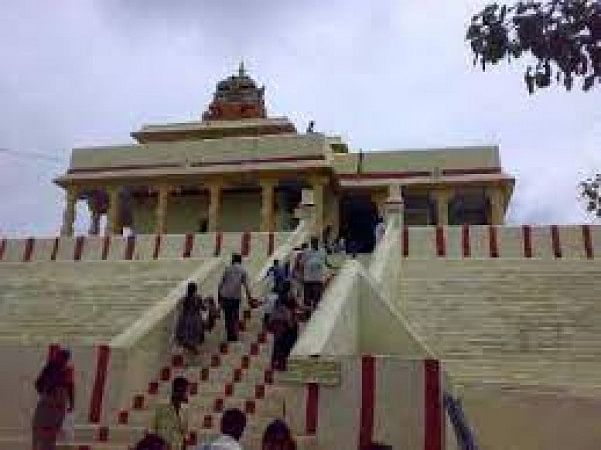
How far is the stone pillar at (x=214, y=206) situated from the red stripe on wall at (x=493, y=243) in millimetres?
13468

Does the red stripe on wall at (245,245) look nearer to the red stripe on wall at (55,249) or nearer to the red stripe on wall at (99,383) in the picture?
the red stripe on wall at (55,249)

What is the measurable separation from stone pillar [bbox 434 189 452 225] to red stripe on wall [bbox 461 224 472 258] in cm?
1061

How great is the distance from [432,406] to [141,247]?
40.2ft

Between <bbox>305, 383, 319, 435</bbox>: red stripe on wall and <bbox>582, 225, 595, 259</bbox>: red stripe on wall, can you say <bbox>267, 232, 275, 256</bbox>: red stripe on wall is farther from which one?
<bbox>305, 383, 319, 435</bbox>: red stripe on wall

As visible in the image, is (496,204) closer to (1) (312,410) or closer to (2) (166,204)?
(2) (166,204)

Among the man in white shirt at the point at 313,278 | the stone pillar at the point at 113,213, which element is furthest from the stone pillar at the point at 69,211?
the man in white shirt at the point at 313,278

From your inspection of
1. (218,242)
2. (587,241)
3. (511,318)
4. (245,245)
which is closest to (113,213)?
(218,242)

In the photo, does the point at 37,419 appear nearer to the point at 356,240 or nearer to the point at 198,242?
the point at 198,242

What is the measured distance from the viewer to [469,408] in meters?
10.1

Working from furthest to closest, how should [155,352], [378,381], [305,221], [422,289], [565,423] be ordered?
[305,221] < [422,289] < [155,352] < [565,423] < [378,381]

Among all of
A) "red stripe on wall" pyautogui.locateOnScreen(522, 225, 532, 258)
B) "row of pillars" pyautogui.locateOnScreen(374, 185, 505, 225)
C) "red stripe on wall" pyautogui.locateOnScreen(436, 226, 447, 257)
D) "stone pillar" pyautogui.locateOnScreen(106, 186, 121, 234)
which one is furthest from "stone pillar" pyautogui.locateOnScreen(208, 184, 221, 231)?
"red stripe on wall" pyautogui.locateOnScreen(522, 225, 532, 258)

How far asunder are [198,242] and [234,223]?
11.8 metres

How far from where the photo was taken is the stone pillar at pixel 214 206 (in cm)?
3014

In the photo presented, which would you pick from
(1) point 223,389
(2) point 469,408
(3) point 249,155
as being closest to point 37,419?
(1) point 223,389
